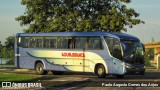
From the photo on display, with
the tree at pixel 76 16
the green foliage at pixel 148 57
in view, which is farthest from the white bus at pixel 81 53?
the green foliage at pixel 148 57

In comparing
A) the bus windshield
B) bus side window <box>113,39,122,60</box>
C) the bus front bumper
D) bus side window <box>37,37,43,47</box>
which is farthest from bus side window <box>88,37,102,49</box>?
bus side window <box>37,37,43,47</box>

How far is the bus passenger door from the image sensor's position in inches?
1155

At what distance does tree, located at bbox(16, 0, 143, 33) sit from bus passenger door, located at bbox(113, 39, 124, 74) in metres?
16.8

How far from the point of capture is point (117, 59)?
29.5 m

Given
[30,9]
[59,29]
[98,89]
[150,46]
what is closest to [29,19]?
[30,9]

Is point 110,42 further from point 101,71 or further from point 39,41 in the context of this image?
point 39,41

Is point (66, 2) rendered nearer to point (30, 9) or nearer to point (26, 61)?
point (30, 9)

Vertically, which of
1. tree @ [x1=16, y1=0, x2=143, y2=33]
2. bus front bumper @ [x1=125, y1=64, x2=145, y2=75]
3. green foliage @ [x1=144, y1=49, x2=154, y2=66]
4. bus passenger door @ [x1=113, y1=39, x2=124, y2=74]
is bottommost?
green foliage @ [x1=144, y1=49, x2=154, y2=66]

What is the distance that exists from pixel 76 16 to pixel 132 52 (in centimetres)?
1876

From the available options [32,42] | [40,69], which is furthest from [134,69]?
[32,42]

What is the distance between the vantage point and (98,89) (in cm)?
2114

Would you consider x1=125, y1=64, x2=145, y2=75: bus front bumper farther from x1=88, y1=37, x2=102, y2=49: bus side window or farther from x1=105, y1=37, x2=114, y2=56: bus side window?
x1=88, y1=37, x2=102, y2=49: bus side window

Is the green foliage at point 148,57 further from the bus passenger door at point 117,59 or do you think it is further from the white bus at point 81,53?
the bus passenger door at point 117,59

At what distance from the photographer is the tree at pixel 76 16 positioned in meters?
47.0
